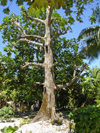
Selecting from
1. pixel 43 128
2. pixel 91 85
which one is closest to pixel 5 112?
pixel 43 128

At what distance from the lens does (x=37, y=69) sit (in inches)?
505

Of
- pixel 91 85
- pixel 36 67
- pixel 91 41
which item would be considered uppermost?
pixel 91 41

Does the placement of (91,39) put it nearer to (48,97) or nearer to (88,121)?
(48,97)

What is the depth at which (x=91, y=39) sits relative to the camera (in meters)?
A: 10.4

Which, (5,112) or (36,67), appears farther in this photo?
(36,67)

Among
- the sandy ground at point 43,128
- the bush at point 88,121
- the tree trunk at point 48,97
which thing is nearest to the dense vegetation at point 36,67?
the tree trunk at point 48,97

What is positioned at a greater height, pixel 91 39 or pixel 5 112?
pixel 91 39

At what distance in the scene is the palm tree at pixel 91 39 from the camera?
9.89 metres

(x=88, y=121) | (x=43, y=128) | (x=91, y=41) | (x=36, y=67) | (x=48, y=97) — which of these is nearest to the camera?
(x=88, y=121)

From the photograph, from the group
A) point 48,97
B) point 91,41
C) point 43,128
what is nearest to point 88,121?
point 43,128

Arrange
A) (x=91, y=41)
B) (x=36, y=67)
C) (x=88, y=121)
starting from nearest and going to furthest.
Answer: (x=88, y=121), (x=91, y=41), (x=36, y=67)

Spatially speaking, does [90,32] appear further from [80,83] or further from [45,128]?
[45,128]

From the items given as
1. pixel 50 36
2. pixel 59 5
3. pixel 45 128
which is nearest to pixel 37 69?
pixel 50 36

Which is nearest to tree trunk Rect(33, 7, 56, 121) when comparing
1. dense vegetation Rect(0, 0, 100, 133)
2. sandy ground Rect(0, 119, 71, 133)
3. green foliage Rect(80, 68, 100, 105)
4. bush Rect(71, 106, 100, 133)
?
sandy ground Rect(0, 119, 71, 133)
